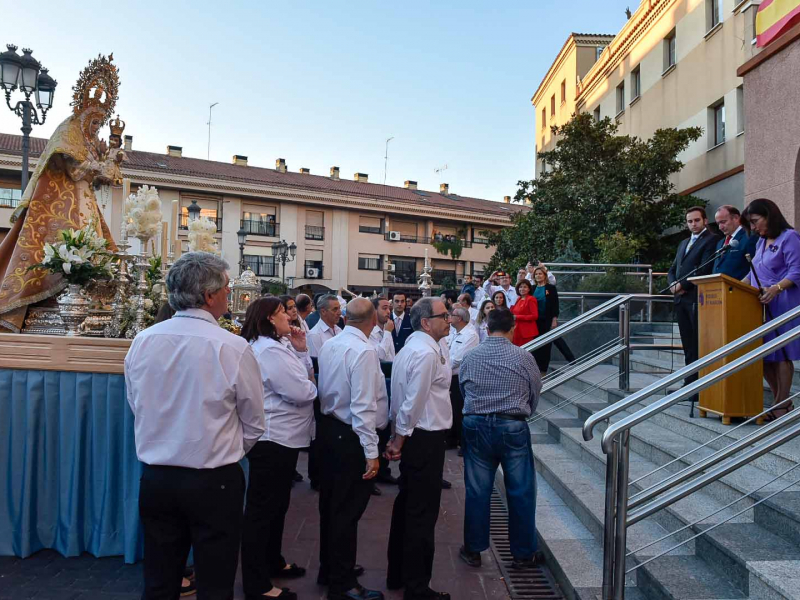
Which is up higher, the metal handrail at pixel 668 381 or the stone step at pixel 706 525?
Answer: the metal handrail at pixel 668 381

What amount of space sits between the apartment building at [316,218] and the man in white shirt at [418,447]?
30320 millimetres

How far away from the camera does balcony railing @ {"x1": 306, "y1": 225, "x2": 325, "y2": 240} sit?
39781mm

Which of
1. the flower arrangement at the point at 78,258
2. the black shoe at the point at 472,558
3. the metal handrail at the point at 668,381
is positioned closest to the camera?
the metal handrail at the point at 668,381

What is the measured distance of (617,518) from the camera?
3.25 metres

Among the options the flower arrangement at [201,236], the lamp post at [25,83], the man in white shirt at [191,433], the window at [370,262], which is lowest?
the man in white shirt at [191,433]

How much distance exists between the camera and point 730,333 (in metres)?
4.91

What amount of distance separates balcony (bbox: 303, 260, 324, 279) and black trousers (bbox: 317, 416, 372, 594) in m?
36.0

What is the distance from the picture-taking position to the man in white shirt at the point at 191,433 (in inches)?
100

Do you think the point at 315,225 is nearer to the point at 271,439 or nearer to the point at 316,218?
the point at 316,218

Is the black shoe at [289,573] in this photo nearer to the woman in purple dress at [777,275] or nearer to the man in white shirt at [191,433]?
the man in white shirt at [191,433]

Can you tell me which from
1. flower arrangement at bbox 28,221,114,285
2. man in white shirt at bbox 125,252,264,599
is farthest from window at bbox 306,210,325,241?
man in white shirt at bbox 125,252,264,599

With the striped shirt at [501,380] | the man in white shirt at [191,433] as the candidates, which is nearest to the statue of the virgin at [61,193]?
the man in white shirt at [191,433]

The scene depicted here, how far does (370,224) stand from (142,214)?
36719 mm

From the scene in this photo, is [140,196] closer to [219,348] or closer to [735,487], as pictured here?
[219,348]
